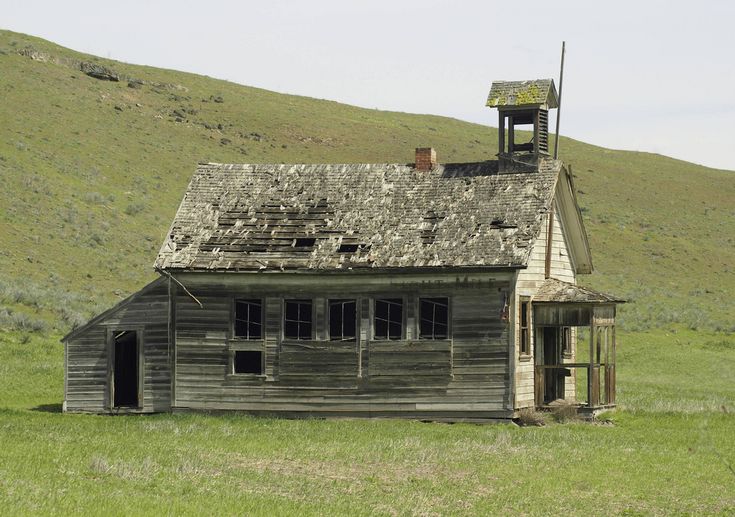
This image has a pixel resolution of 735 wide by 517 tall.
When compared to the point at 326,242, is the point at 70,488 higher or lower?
lower

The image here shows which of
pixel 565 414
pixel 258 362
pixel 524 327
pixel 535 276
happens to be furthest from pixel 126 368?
pixel 565 414

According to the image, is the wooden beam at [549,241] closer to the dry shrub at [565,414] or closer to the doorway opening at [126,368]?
Result: the dry shrub at [565,414]

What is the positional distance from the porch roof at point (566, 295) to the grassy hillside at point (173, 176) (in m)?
17.9

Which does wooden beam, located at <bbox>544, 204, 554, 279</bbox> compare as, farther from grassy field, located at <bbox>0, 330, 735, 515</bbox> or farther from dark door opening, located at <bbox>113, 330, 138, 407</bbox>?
dark door opening, located at <bbox>113, 330, 138, 407</bbox>

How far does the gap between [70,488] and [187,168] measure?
6165 centimetres

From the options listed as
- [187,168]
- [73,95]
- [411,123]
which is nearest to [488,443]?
[187,168]

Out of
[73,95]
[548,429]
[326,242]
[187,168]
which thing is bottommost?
[548,429]

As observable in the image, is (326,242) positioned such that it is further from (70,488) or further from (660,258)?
(660,258)

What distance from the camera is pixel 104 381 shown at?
28.4m

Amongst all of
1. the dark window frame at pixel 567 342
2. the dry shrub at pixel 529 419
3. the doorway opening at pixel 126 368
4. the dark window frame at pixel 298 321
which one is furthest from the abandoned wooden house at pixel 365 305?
the dark window frame at pixel 567 342

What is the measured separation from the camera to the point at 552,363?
2977 centimetres

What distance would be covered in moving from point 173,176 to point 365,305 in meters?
47.3

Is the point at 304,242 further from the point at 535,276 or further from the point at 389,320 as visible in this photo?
the point at 535,276

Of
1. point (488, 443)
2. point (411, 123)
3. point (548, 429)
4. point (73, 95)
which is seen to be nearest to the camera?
point (488, 443)
